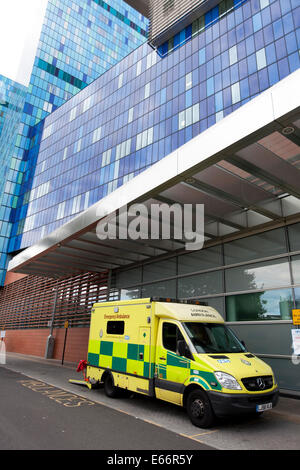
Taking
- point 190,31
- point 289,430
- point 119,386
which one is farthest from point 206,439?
point 190,31

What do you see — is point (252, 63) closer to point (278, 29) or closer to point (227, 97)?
point (278, 29)

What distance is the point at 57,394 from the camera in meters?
9.09

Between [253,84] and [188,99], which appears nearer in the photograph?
[253,84]

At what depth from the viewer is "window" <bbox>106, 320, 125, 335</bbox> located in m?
8.65

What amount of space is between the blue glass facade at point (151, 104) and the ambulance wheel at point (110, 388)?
2764cm

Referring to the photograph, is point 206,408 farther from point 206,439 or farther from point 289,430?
point 289,430

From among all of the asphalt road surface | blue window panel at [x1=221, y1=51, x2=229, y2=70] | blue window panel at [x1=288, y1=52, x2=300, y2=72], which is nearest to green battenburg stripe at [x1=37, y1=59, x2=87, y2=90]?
blue window panel at [x1=221, y1=51, x2=229, y2=70]

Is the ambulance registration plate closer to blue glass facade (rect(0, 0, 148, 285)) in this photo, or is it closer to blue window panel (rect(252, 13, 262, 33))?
blue window panel (rect(252, 13, 262, 33))

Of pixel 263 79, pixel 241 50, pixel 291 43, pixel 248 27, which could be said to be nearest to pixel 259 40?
pixel 241 50

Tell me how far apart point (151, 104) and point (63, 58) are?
145ft

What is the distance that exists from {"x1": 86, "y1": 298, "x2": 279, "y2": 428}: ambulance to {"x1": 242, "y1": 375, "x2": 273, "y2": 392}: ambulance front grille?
18mm

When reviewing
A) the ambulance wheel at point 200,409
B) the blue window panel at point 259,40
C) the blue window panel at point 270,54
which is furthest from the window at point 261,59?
the ambulance wheel at point 200,409

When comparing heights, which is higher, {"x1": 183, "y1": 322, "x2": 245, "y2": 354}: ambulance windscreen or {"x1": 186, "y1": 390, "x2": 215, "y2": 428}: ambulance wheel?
{"x1": 183, "y1": 322, "x2": 245, "y2": 354}: ambulance windscreen

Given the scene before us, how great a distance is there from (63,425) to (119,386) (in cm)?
267
